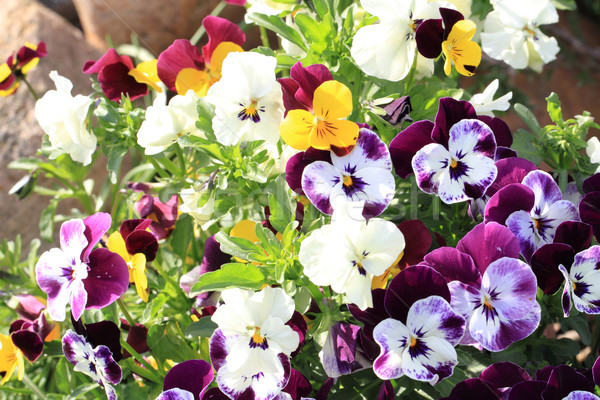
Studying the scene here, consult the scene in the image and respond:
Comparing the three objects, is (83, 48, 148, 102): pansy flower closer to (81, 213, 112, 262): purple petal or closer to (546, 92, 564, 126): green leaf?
(81, 213, 112, 262): purple petal

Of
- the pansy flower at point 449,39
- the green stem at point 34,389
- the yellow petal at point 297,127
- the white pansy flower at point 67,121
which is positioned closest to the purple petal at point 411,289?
the yellow petal at point 297,127

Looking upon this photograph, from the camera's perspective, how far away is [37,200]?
1.97 m

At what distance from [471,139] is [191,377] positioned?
1.67 ft

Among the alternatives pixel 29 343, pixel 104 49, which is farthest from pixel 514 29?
pixel 104 49

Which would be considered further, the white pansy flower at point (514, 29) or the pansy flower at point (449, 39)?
the white pansy flower at point (514, 29)

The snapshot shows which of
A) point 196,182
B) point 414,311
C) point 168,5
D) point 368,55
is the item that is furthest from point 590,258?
point 168,5

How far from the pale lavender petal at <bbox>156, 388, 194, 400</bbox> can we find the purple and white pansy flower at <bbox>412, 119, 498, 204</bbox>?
1.35 ft

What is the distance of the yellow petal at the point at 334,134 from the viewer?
848 millimetres

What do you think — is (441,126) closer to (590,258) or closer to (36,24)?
(590,258)

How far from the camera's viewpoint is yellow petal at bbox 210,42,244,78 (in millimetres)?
1114

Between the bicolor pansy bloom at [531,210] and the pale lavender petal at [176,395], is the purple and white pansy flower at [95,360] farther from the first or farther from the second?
the bicolor pansy bloom at [531,210]

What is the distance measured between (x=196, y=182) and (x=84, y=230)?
19 cm

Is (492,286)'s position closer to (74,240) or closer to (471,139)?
(471,139)

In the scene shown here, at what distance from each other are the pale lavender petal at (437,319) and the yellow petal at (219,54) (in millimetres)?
565
